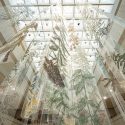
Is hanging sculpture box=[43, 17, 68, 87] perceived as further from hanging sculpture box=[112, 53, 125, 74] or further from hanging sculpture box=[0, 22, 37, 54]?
hanging sculpture box=[112, 53, 125, 74]

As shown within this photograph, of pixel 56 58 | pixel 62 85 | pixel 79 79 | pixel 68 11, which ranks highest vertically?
pixel 68 11

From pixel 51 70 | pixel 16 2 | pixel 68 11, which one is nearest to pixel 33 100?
pixel 51 70

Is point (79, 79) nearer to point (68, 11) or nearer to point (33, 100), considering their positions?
point (33, 100)

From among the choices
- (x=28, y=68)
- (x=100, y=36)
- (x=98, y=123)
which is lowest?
(x=98, y=123)

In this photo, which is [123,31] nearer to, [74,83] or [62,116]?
[74,83]

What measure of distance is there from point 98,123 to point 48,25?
601 cm

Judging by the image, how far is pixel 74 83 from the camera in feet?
A: 16.1

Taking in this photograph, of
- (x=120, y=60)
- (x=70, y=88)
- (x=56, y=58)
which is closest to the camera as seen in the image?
(x=56, y=58)

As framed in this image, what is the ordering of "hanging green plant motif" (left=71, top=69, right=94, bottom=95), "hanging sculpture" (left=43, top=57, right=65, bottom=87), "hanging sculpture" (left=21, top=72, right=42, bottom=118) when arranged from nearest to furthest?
"hanging sculpture" (left=43, top=57, right=65, bottom=87) < "hanging sculpture" (left=21, top=72, right=42, bottom=118) < "hanging green plant motif" (left=71, top=69, right=94, bottom=95)

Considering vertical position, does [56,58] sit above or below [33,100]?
above

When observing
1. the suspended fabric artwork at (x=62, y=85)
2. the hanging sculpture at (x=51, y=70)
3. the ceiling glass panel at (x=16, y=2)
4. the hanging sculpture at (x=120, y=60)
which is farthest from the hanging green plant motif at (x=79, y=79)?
the ceiling glass panel at (x=16, y=2)

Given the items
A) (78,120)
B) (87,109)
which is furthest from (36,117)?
(87,109)

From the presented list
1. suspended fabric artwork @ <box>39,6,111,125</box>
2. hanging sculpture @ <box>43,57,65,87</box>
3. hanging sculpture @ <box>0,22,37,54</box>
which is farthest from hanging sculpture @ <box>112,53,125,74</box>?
hanging sculpture @ <box>0,22,37,54</box>

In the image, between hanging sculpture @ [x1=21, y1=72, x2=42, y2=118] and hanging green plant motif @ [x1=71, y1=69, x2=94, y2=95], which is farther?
hanging green plant motif @ [x1=71, y1=69, x2=94, y2=95]
